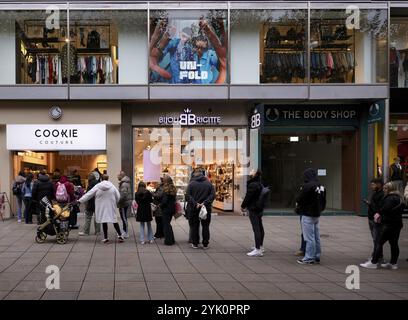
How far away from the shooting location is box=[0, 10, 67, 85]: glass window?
17.5 meters

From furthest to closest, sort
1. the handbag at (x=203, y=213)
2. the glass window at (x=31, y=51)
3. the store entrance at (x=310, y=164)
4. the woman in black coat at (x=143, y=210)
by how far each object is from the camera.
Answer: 1. the store entrance at (x=310, y=164)
2. the glass window at (x=31, y=51)
3. the woman in black coat at (x=143, y=210)
4. the handbag at (x=203, y=213)

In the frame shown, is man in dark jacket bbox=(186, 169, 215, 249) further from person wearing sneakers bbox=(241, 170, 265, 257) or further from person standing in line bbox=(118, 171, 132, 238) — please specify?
person standing in line bbox=(118, 171, 132, 238)

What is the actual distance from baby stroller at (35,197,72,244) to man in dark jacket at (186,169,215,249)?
2959 mm

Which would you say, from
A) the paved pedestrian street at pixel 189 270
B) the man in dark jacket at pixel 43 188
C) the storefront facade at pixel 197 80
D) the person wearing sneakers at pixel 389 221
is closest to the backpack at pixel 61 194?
the man in dark jacket at pixel 43 188

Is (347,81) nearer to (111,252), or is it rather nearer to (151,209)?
(151,209)

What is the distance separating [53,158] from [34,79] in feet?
9.24

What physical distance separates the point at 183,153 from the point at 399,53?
8740 millimetres

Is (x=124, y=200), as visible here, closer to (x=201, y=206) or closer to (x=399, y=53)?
(x=201, y=206)

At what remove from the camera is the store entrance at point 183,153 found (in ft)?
59.7

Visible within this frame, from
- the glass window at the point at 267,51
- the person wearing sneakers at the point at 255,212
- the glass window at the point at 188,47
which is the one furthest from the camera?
the glass window at the point at 267,51

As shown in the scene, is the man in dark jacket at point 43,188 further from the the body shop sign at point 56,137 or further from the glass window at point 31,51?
the glass window at point 31,51

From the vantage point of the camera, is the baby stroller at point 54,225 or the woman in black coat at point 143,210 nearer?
the baby stroller at point 54,225

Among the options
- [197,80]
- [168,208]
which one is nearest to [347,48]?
[197,80]

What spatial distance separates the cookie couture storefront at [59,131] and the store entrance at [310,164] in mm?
5596
